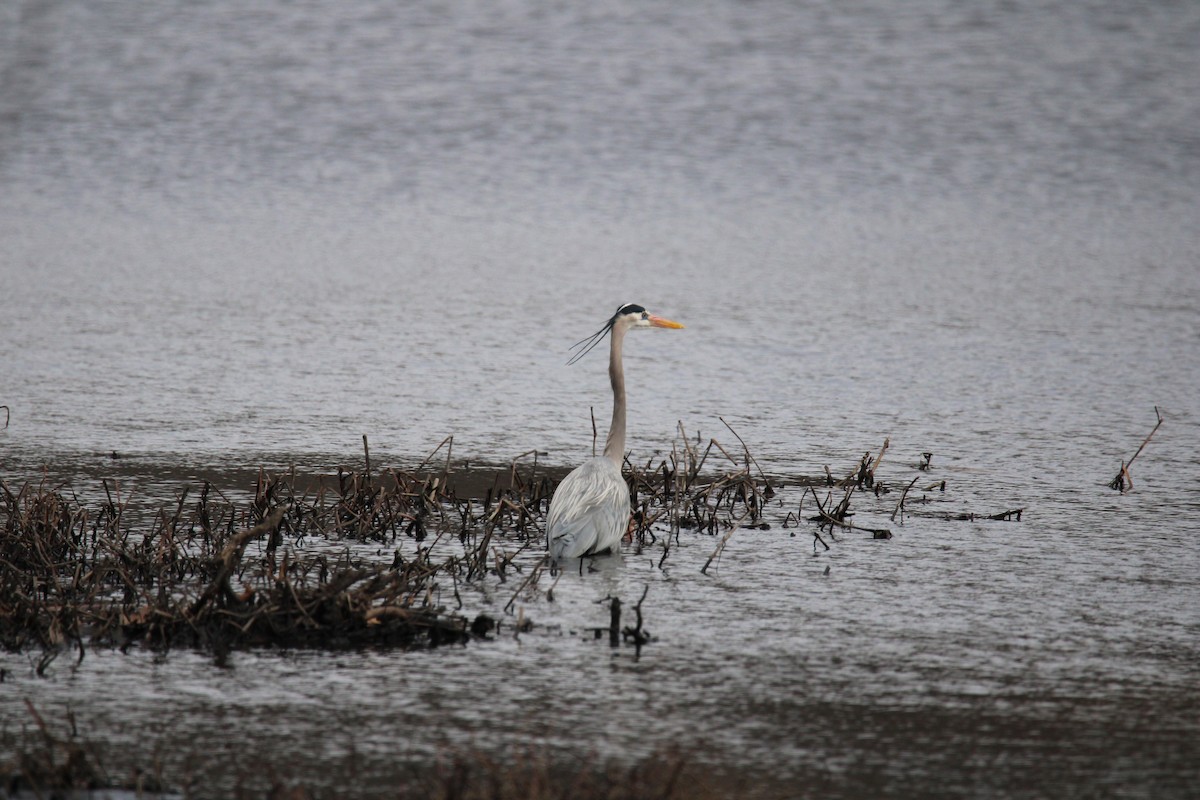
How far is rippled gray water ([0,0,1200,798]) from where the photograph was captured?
404 cm

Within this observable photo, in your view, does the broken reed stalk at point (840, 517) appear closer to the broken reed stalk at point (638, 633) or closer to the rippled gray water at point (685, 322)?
the rippled gray water at point (685, 322)

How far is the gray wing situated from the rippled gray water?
0.16 metres

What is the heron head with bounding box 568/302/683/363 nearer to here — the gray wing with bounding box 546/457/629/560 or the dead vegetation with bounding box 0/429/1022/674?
the dead vegetation with bounding box 0/429/1022/674

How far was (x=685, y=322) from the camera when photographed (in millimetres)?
10477

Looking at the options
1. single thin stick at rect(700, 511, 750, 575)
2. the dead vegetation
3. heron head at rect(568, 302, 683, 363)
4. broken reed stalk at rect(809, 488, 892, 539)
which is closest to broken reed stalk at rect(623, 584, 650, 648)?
the dead vegetation

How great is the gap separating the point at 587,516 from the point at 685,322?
526 cm

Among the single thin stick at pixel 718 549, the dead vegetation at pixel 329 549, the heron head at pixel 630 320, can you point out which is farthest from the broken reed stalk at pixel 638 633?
the heron head at pixel 630 320

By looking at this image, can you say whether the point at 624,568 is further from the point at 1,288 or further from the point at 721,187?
the point at 721,187

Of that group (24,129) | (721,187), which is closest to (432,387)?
(721,187)

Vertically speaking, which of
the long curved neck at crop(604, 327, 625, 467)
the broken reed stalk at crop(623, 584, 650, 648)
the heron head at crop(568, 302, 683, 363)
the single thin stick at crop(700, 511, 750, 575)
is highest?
the heron head at crop(568, 302, 683, 363)

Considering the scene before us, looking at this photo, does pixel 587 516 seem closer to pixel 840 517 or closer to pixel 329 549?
pixel 329 549

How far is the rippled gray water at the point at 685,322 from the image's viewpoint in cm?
404

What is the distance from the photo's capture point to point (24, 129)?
17.3 metres

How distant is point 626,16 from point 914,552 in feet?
57.1
